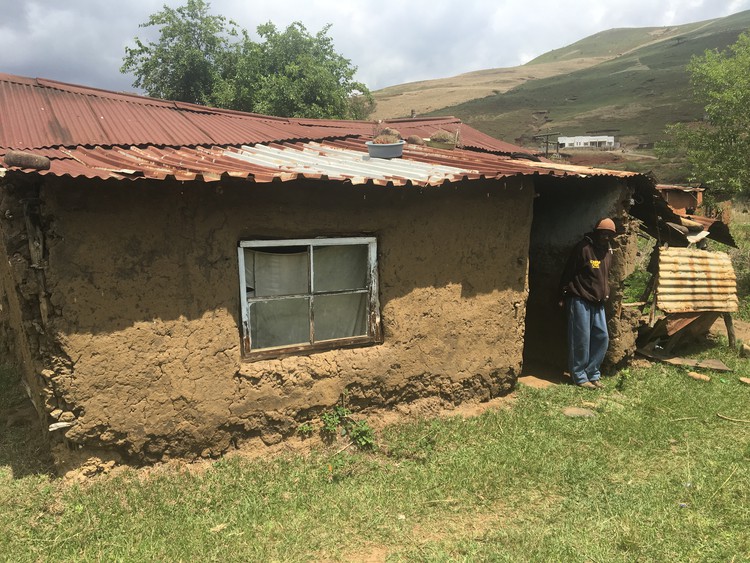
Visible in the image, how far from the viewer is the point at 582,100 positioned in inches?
2047

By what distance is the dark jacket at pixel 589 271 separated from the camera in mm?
5754

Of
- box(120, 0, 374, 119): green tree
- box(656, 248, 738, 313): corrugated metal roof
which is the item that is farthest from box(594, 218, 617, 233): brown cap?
box(120, 0, 374, 119): green tree

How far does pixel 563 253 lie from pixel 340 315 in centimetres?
327

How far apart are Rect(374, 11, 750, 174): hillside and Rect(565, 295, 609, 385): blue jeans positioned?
1315 inches

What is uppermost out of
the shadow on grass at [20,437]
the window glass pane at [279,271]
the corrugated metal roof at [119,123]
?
the corrugated metal roof at [119,123]

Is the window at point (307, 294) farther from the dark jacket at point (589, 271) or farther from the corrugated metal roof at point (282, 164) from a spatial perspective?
the dark jacket at point (589, 271)

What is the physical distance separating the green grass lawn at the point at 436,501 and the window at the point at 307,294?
960 mm

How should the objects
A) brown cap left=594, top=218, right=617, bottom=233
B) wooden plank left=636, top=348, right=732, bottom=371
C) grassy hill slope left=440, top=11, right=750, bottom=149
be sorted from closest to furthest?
1. brown cap left=594, top=218, right=617, bottom=233
2. wooden plank left=636, top=348, right=732, bottom=371
3. grassy hill slope left=440, top=11, right=750, bottom=149

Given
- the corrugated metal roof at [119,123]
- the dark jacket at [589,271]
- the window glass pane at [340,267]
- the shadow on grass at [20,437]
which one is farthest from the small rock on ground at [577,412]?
the shadow on grass at [20,437]

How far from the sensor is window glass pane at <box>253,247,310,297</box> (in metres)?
4.35

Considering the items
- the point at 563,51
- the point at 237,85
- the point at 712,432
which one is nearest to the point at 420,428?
the point at 712,432

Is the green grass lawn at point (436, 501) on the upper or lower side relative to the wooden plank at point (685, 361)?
lower

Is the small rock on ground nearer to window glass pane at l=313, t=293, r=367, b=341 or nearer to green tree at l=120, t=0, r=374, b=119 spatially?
window glass pane at l=313, t=293, r=367, b=341

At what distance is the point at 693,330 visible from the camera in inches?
281
